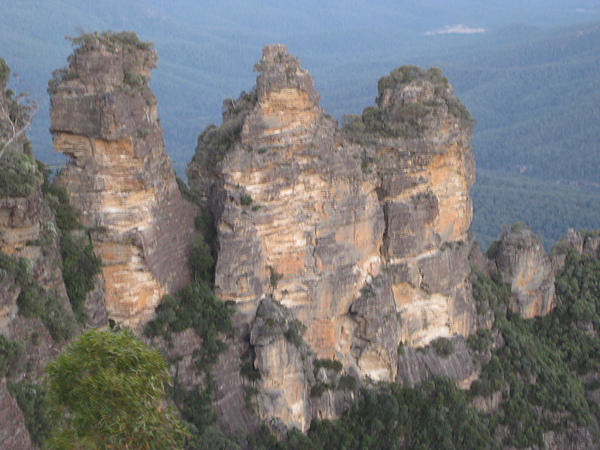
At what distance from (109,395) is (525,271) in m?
32.0

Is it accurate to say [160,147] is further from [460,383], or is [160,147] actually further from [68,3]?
[68,3]

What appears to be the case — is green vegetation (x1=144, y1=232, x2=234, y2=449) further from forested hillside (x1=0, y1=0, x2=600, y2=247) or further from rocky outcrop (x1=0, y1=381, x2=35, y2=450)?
forested hillside (x1=0, y1=0, x2=600, y2=247)

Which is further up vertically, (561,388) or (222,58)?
(222,58)

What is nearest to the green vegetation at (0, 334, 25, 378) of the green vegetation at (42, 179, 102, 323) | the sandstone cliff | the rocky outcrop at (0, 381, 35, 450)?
the sandstone cliff

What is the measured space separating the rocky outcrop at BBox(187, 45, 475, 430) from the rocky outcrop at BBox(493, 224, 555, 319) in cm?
599

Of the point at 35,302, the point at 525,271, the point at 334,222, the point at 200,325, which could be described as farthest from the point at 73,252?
the point at 525,271

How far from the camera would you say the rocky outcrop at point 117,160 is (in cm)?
2620

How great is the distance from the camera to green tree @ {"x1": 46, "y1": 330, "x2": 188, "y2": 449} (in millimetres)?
14805

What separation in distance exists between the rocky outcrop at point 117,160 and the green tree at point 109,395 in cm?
1192

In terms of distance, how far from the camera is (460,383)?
118 feet

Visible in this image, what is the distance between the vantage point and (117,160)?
2658 cm

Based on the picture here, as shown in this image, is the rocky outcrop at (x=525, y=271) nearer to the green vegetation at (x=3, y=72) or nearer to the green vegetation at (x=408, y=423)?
the green vegetation at (x=408, y=423)

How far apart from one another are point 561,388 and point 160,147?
23218 mm

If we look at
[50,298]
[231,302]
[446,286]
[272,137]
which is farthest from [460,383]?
[50,298]
